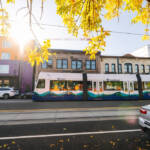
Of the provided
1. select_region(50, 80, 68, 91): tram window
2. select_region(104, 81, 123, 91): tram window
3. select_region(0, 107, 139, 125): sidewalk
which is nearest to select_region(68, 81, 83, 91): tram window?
select_region(50, 80, 68, 91): tram window

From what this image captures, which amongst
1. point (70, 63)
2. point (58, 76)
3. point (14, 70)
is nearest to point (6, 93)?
point (14, 70)

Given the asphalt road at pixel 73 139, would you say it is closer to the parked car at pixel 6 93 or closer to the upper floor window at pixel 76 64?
the parked car at pixel 6 93

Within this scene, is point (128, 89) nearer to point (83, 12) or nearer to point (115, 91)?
point (115, 91)

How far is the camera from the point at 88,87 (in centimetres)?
1284

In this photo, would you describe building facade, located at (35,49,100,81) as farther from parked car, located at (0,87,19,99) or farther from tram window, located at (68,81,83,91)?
tram window, located at (68,81,83,91)

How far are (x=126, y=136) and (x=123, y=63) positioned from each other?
70.5ft

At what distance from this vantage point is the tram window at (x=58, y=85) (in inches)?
482

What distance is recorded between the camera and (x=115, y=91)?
13.0 m

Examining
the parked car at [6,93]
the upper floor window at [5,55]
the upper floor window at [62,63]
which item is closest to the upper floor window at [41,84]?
the parked car at [6,93]

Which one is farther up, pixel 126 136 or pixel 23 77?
pixel 23 77

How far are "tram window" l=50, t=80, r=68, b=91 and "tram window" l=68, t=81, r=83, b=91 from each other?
65 cm

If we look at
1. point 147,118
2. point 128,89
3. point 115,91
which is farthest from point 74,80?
point 147,118

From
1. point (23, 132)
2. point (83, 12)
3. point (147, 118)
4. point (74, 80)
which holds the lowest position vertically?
point (23, 132)

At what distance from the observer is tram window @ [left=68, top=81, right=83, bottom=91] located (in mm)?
12520
